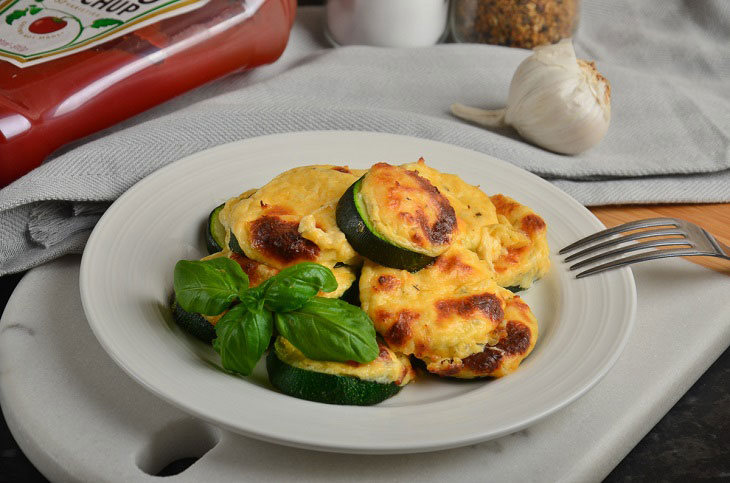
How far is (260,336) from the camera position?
5.89 feet

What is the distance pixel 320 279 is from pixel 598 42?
3139 millimetres

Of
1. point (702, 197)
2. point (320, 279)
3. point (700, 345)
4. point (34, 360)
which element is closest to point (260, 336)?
point (320, 279)

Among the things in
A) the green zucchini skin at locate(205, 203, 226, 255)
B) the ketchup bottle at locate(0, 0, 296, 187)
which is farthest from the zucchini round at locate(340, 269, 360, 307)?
the ketchup bottle at locate(0, 0, 296, 187)

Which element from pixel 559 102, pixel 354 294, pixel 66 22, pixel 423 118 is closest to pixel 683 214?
pixel 559 102

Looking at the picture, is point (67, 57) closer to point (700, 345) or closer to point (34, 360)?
point (34, 360)

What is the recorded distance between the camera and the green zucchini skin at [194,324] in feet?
6.58

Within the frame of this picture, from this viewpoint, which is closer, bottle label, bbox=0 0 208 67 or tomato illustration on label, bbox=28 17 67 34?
bottle label, bbox=0 0 208 67

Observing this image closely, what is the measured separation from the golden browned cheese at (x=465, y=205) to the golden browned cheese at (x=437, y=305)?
0.32 ft

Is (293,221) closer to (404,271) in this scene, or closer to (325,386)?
(404,271)

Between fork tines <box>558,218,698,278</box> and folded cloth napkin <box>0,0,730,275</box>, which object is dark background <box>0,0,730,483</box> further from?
folded cloth napkin <box>0,0,730,275</box>

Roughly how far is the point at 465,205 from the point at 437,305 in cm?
44

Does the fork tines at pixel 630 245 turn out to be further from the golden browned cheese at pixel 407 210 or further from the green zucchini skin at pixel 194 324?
the green zucchini skin at pixel 194 324

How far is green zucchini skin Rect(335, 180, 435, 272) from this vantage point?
6.42ft

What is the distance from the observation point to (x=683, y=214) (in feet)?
10.0
